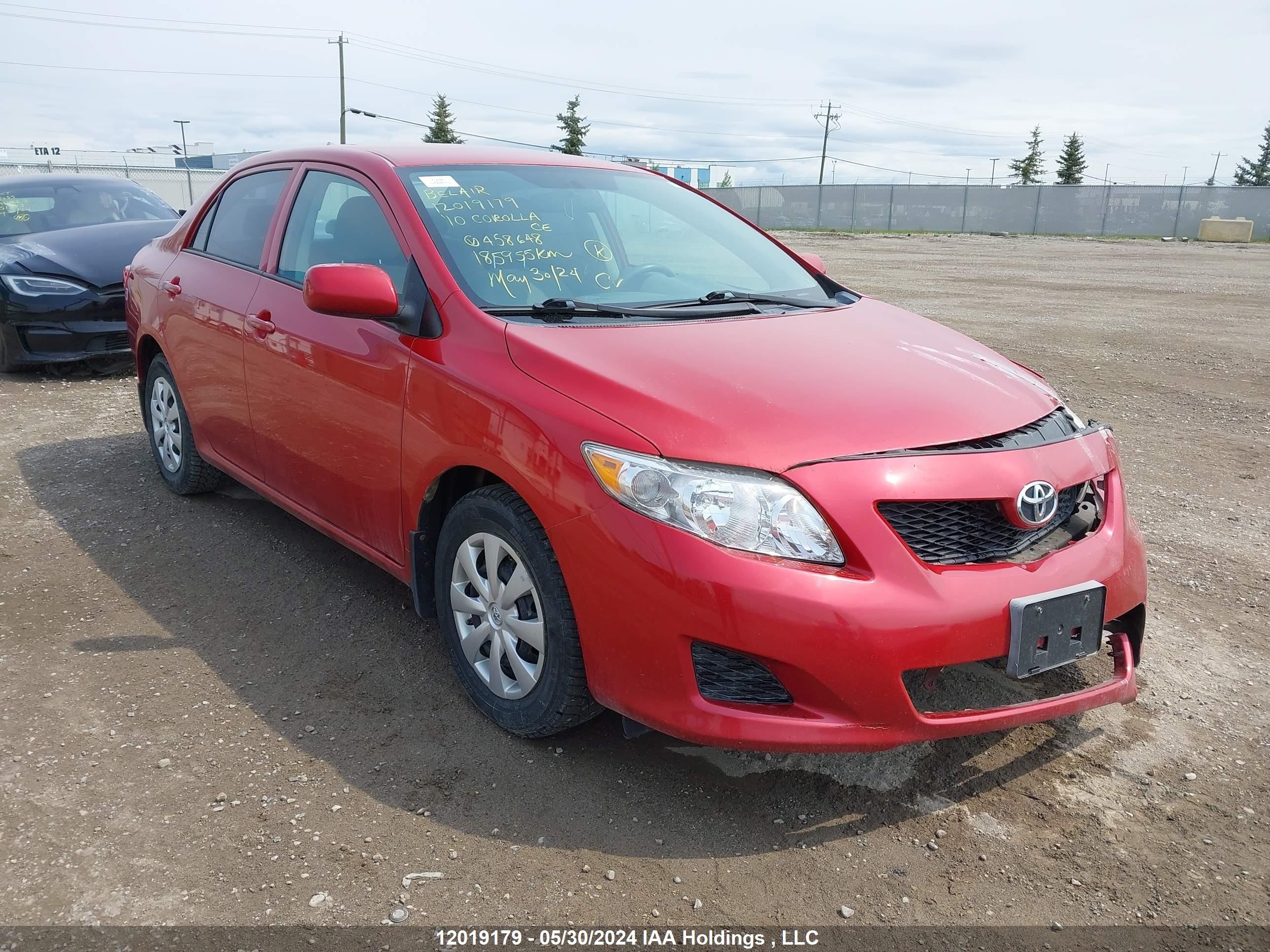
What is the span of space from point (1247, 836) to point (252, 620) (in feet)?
10.6

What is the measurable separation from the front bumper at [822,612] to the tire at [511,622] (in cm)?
11

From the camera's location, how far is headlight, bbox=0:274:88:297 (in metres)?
7.38

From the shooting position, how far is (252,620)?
3.76 metres

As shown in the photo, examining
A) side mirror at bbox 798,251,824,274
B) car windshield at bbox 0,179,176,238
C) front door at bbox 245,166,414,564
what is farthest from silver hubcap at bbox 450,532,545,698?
car windshield at bbox 0,179,176,238

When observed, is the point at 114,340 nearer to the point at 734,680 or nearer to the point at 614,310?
the point at 614,310

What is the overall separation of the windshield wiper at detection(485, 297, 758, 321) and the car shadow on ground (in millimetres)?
1232

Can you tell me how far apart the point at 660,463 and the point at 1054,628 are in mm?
1048

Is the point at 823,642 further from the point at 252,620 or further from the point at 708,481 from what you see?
the point at 252,620

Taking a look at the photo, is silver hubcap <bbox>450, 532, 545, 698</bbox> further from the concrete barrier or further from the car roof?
the concrete barrier

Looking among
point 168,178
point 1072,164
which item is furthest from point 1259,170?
point 168,178

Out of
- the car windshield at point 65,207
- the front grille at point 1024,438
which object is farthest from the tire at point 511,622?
the car windshield at point 65,207

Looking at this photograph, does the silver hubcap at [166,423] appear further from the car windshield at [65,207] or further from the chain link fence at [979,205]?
the chain link fence at [979,205]

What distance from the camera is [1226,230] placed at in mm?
36281

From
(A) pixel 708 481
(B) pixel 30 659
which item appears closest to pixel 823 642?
(A) pixel 708 481
